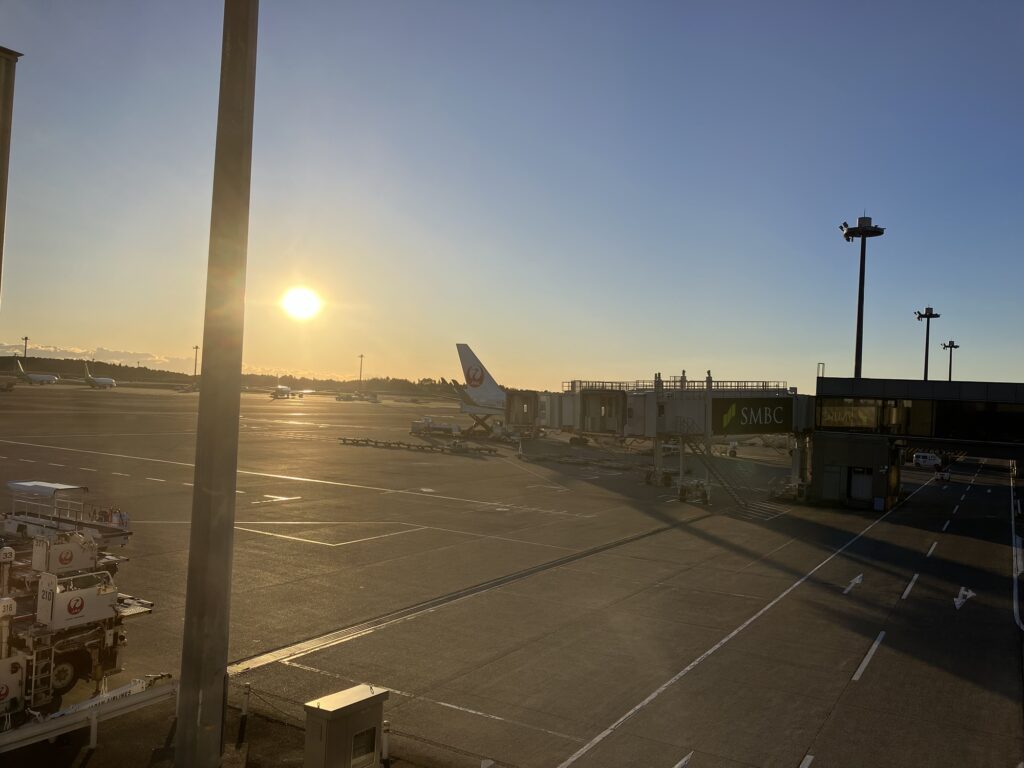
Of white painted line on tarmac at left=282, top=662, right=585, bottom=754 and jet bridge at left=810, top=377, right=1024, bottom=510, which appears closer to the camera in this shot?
white painted line on tarmac at left=282, top=662, right=585, bottom=754

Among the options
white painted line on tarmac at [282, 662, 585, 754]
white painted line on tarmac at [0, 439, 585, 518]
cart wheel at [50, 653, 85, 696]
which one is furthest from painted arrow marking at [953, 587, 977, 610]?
cart wheel at [50, 653, 85, 696]

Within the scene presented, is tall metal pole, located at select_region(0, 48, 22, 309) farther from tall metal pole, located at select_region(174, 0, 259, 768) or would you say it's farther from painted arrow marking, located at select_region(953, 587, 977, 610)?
painted arrow marking, located at select_region(953, 587, 977, 610)

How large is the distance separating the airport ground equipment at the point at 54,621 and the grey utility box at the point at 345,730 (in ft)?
17.6

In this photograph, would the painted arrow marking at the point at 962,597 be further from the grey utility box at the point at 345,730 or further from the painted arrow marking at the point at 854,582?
the grey utility box at the point at 345,730

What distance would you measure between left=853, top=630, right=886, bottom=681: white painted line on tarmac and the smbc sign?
30059 millimetres

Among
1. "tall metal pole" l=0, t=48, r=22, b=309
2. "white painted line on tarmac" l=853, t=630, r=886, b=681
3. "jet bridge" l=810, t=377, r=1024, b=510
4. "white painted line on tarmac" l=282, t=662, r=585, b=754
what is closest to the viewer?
"tall metal pole" l=0, t=48, r=22, b=309

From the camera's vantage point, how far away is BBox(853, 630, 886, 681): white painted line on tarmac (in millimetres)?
18078

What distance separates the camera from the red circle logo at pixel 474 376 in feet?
311

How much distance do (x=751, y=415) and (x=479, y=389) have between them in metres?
48.1

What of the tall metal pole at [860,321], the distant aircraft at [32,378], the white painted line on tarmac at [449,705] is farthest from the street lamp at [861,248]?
the distant aircraft at [32,378]

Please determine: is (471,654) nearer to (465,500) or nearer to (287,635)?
(287,635)

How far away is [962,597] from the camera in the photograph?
86.6ft

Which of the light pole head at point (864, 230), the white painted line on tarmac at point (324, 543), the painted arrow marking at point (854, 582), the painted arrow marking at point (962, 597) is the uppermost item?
the light pole head at point (864, 230)

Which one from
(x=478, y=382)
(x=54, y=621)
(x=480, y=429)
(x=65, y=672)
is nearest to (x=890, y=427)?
(x=65, y=672)
